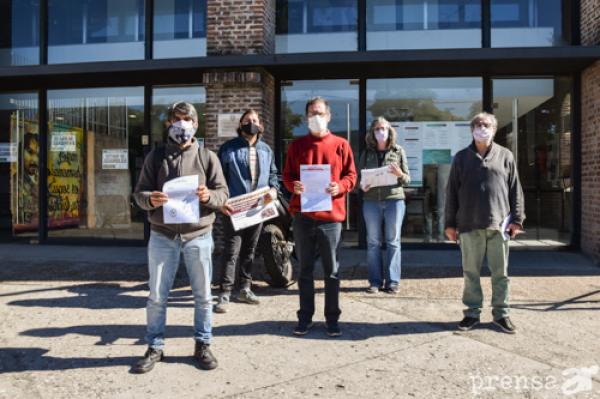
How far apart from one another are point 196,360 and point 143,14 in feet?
23.8

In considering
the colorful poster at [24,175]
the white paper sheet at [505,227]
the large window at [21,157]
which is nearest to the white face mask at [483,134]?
the white paper sheet at [505,227]

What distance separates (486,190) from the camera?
14.2 ft

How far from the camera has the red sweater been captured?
4.24m

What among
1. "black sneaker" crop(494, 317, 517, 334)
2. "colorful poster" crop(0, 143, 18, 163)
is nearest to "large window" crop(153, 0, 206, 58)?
"colorful poster" crop(0, 143, 18, 163)

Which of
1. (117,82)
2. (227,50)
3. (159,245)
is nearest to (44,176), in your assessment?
(117,82)

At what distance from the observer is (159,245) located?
3600 millimetres

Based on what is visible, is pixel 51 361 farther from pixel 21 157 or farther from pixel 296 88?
pixel 21 157

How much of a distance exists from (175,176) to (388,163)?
2892 mm

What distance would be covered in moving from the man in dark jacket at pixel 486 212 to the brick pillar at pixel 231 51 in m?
3.98

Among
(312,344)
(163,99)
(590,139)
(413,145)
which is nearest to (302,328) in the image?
(312,344)

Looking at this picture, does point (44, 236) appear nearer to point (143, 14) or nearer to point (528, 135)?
point (143, 14)

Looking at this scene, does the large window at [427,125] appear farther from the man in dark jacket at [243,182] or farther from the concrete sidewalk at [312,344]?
the man in dark jacket at [243,182]

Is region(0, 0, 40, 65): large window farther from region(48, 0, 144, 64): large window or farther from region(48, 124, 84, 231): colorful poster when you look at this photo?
region(48, 124, 84, 231): colorful poster

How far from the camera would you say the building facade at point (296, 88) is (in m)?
7.54
